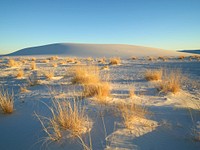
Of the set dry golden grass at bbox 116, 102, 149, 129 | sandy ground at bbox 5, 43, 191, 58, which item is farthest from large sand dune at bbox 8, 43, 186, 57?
dry golden grass at bbox 116, 102, 149, 129

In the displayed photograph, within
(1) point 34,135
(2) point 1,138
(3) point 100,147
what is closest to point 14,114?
(2) point 1,138

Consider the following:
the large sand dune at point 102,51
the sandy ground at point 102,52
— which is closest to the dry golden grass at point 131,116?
the sandy ground at point 102,52

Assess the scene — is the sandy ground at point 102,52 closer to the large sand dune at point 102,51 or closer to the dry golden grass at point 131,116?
the large sand dune at point 102,51

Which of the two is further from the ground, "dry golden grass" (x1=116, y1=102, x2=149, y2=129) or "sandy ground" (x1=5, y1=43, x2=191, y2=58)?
"sandy ground" (x1=5, y1=43, x2=191, y2=58)

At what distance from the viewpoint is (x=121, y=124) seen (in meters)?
2.64

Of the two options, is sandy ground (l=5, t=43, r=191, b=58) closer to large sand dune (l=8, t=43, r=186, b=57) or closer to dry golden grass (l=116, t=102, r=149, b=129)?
large sand dune (l=8, t=43, r=186, b=57)

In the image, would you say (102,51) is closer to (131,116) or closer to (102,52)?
(102,52)

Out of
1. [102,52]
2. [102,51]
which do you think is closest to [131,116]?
[102,52]

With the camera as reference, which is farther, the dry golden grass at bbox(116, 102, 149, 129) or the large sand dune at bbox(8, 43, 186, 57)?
the large sand dune at bbox(8, 43, 186, 57)

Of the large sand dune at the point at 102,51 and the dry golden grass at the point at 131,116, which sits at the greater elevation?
the large sand dune at the point at 102,51

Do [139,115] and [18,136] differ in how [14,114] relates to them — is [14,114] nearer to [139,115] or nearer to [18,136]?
[18,136]

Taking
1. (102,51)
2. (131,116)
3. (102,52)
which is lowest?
(131,116)

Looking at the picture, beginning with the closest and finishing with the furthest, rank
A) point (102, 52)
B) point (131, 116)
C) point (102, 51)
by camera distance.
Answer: point (131, 116)
point (102, 52)
point (102, 51)

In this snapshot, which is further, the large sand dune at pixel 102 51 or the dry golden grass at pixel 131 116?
the large sand dune at pixel 102 51
